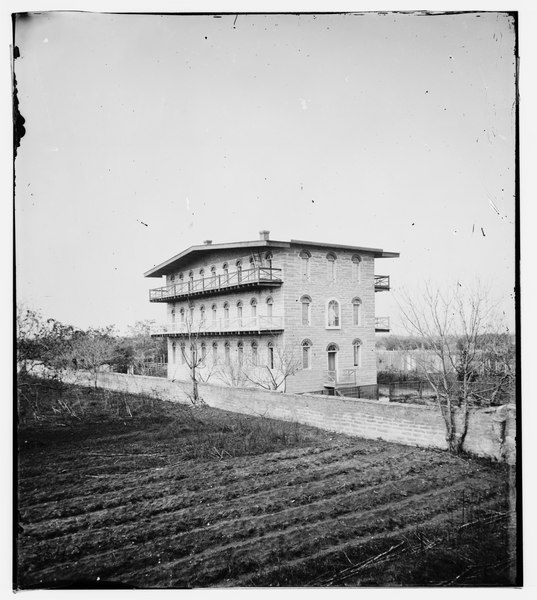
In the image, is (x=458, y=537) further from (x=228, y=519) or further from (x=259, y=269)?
(x=259, y=269)

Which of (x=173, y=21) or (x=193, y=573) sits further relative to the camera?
(x=173, y=21)

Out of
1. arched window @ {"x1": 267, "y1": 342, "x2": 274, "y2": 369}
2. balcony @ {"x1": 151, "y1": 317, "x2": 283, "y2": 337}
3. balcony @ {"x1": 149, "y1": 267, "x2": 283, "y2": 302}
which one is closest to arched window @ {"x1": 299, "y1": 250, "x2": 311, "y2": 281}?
balcony @ {"x1": 149, "y1": 267, "x2": 283, "y2": 302}

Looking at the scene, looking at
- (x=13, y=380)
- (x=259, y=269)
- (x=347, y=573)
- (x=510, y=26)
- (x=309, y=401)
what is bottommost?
(x=347, y=573)

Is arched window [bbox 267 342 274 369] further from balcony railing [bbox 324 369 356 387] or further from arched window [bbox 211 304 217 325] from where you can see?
arched window [bbox 211 304 217 325]

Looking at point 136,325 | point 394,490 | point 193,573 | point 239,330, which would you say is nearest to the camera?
point 193,573

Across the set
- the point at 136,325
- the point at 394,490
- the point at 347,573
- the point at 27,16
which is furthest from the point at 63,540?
the point at 136,325

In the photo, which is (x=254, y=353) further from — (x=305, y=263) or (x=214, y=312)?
(x=305, y=263)

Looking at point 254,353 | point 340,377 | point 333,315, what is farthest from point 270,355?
point 333,315
